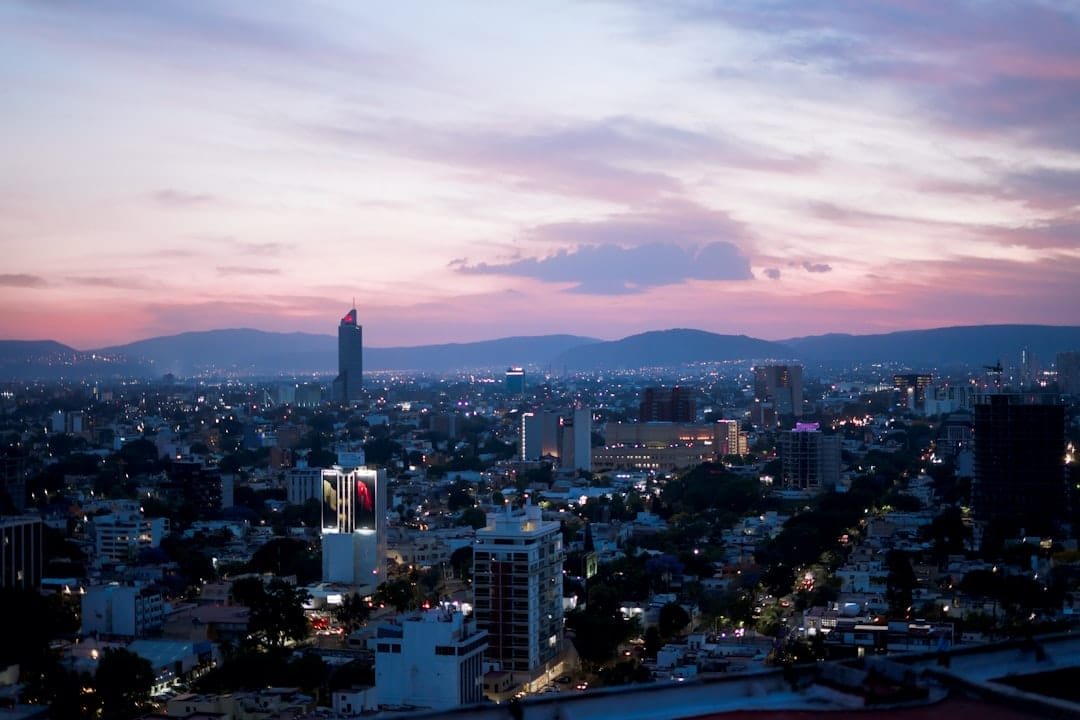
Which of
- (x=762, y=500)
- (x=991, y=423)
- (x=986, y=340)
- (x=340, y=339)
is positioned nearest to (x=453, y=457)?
(x=762, y=500)

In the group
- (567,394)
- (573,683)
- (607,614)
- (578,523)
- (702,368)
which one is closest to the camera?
(573,683)

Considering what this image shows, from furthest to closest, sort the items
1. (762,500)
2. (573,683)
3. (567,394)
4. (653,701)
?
(567,394) < (762,500) < (573,683) < (653,701)

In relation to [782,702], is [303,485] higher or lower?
lower

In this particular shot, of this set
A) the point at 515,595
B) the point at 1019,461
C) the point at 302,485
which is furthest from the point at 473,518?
the point at 515,595

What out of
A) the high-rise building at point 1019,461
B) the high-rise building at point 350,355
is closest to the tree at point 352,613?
the high-rise building at point 1019,461

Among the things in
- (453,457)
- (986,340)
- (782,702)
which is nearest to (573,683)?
(782,702)

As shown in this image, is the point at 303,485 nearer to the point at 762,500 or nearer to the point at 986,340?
the point at 762,500

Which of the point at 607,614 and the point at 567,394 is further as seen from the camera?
the point at 567,394

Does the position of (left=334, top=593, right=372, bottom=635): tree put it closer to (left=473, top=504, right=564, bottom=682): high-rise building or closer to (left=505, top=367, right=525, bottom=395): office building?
(left=473, top=504, right=564, bottom=682): high-rise building
